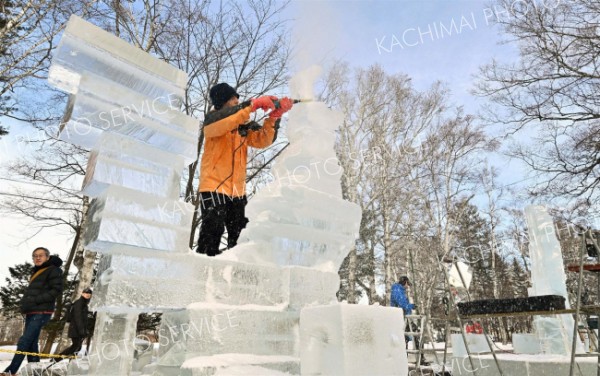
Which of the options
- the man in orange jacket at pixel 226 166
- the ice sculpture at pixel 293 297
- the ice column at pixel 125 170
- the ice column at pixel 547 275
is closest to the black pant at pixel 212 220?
the man in orange jacket at pixel 226 166

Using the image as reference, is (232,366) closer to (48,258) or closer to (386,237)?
(48,258)

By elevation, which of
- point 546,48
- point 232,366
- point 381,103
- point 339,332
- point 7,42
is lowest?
point 232,366

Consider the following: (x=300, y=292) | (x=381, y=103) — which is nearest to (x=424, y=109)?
(x=381, y=103)

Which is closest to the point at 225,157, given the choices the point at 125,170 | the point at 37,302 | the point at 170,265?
the point at 125,170

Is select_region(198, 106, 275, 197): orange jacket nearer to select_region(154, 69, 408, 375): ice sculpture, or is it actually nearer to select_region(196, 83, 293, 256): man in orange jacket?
select_region(196, 83, 293, 256): man in orange jacket

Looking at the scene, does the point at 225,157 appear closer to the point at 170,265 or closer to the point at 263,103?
the point at 263,103

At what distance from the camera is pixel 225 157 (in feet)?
9.69

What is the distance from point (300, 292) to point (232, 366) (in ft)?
1.96

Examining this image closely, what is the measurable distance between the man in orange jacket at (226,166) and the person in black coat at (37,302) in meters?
3.00

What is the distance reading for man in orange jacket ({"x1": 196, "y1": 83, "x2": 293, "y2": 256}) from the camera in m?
2.79

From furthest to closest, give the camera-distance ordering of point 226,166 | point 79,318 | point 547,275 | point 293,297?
1. point 547,275
2. point 79,318
3. point 226,166
4. point 293,297

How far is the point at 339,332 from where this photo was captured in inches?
75.2

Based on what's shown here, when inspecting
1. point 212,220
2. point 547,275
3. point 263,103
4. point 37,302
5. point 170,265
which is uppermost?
point 263,103

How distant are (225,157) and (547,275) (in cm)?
671
